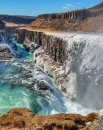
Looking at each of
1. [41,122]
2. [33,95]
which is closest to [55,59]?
[33,95]

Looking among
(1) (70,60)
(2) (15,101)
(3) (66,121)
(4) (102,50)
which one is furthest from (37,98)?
(3) (66,121)

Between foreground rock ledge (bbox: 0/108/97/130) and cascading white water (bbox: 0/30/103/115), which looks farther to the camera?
cascading white water (bbox: 0/30/103/115)

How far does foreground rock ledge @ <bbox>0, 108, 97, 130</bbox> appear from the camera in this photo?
15.0 metres

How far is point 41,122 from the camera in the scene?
15781mm

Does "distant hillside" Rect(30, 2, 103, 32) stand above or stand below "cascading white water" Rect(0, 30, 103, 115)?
above

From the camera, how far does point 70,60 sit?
1298 inches

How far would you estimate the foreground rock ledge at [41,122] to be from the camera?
15.0m

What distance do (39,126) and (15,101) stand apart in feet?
48.9

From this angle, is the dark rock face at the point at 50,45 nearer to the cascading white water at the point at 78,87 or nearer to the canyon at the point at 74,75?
the canyon at the point at 74,75

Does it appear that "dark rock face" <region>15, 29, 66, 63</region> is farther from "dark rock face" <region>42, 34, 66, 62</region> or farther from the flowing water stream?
the flowing water stream

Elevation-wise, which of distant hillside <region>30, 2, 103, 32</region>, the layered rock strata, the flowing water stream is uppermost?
distant hillside <region>30, 2, 103, 32</region>

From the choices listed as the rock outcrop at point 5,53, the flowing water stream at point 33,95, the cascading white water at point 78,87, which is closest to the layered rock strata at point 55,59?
the flowing water stream at point 33,95

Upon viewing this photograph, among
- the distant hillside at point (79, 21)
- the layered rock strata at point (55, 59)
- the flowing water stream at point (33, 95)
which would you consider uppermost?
the distant hillside at point (79, 21)

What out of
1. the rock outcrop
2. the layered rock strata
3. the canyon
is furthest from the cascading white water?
the rock outcrop
